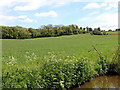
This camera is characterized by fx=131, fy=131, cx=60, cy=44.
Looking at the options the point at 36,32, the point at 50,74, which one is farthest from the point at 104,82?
the point at 36,32

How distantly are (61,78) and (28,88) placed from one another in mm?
1718

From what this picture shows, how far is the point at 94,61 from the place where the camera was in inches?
378

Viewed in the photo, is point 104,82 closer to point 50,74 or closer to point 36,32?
point 50,74

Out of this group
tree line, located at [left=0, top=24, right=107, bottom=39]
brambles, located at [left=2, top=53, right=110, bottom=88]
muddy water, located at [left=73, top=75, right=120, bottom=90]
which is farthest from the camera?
tree line, located at [left=0, top=24, right=107, bottom=39]

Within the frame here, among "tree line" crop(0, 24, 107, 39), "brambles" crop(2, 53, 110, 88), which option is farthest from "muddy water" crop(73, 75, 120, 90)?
"tree line" crop(0, 24, 107, 39)

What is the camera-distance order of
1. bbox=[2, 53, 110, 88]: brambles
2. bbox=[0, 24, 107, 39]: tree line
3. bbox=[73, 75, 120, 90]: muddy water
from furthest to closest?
1. bbox=[0, 24, 107, 39]: tree line
2. bbox=[73, 75, 120, 90]: muddy water
3. bbox=[2, 53, 110, 88]: brambles

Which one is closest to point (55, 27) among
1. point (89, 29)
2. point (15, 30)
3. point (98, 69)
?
point (15, 30)

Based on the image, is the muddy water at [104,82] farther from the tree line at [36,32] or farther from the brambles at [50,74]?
the tree line at [36,32]

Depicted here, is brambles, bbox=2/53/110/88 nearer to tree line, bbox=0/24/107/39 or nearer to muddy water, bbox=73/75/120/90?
muddy water, bbox=73/75/120/90

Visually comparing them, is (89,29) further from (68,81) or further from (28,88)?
(28,88)

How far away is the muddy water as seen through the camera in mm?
7871

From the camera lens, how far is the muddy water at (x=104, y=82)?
25.8ft

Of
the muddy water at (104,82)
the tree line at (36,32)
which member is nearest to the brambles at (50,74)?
the muddy water at (104,82)

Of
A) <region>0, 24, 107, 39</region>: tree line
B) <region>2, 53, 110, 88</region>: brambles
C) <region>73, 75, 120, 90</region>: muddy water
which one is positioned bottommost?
<region>73, 75, 120, 90</region>: muddy water
